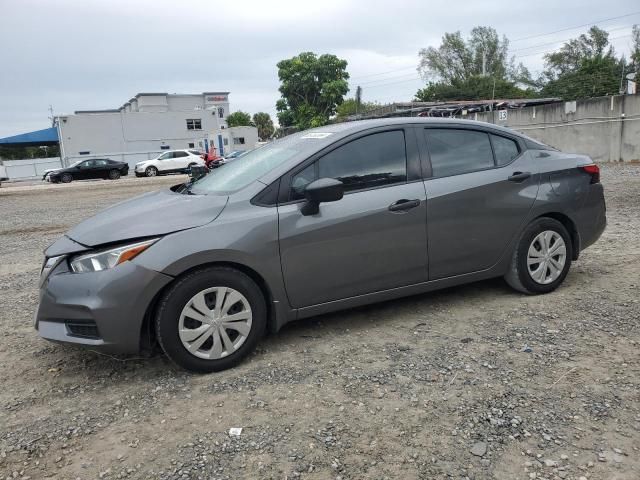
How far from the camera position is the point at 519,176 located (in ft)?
14.1

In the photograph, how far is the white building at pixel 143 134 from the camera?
53.1m

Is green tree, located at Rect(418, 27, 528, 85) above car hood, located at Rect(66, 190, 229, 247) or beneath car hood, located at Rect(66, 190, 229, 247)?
above

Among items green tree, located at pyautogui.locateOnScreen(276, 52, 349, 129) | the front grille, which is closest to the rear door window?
the front grille

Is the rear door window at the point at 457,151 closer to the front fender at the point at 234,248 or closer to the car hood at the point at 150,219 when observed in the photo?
the front fender at the point at 234,248

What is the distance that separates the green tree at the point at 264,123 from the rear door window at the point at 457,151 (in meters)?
94.4


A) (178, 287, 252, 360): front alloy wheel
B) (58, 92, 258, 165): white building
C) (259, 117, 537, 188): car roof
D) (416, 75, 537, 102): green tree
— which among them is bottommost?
(178, 287, 252, 360): front alloy wheel

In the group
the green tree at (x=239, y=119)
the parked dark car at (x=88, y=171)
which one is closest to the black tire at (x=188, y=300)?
the parked dark car at (x=88, y=171)

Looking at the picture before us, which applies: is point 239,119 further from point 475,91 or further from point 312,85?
point 475,91

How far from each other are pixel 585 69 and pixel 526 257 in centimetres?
5608

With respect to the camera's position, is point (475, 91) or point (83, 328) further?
point (475, 91)

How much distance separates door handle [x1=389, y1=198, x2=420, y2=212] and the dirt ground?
2.96 ft

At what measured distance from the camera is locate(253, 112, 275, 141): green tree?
97500 millimetres

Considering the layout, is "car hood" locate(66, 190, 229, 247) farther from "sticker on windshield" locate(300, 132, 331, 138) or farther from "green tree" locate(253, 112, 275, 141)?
"green tree" locate(253, 112, 275, 141)

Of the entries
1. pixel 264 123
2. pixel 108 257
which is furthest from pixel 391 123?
pixel 264 123
